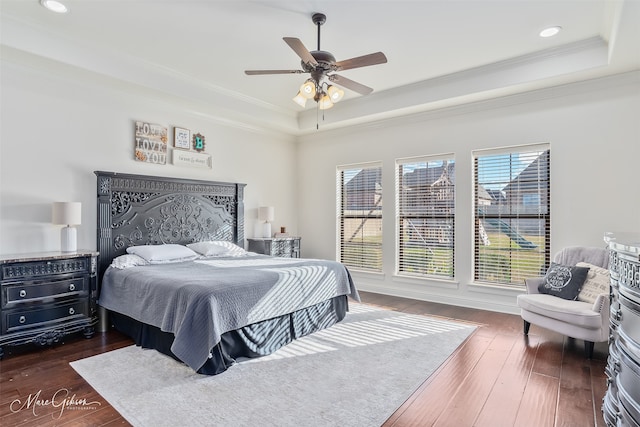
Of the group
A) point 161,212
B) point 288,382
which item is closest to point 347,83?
point 288,382

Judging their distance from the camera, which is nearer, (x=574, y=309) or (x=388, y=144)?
(x=574, y=309)

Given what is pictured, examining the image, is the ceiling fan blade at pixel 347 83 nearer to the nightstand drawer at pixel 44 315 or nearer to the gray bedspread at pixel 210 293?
the gray bedspread at pixel 210 293

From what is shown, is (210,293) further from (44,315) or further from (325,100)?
(325,100)

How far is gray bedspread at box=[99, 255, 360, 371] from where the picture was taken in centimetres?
262

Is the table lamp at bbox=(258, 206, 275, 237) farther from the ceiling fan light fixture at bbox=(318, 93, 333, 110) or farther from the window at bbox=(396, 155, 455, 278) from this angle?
the ceiling fan light fixture at bbox=(318, 93, 333, 110)

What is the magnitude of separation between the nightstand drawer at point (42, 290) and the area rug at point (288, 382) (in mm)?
757

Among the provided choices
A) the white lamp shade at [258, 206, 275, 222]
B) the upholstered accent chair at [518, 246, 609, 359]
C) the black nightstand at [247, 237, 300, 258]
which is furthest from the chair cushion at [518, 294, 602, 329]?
the white lamp shade at [258, 206, 275, 222]

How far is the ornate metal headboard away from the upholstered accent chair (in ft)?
13.1

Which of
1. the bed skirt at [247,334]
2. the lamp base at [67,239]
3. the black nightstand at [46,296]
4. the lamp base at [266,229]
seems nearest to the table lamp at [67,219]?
the lamp base at [67,239]

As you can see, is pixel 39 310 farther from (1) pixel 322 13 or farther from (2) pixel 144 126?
(1) pixel 322 13

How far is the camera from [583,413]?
2.17m

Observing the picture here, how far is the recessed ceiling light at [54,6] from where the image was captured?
2.91 metres

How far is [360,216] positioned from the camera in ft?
19.6

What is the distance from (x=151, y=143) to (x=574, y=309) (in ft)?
16.4
